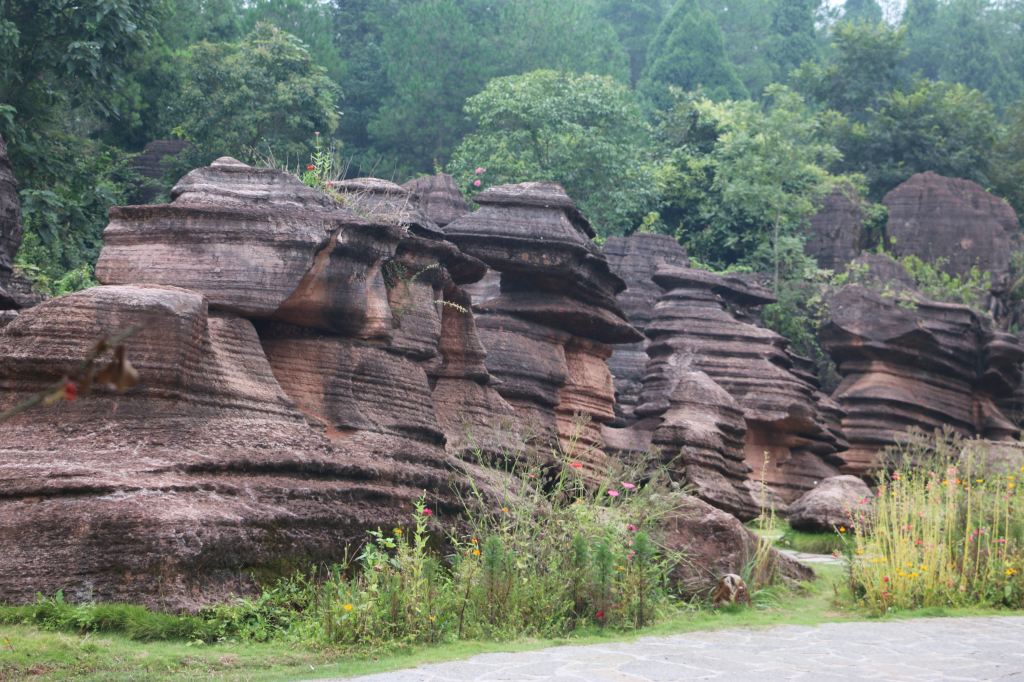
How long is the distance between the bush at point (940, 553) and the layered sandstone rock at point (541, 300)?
4.93m

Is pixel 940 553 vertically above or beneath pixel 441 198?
beneath

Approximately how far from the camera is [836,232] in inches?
1387

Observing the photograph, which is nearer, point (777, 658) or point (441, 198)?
point (777, 658)

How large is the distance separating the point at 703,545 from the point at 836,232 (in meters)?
26.1

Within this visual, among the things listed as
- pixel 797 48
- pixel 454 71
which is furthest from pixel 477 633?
pixel 797 48

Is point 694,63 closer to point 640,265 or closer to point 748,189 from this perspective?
point 748,189

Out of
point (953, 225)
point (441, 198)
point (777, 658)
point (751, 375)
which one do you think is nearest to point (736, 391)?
point (751, 375)

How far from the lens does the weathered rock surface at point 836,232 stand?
3494 centimetres

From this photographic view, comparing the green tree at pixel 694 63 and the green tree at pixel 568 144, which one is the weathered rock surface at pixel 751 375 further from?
the green tree at pixel 694 63

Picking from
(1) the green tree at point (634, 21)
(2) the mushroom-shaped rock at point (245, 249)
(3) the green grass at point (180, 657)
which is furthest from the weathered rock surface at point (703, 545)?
(1) the green tree at point (634, 21)

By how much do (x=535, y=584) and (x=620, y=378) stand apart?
1626cm

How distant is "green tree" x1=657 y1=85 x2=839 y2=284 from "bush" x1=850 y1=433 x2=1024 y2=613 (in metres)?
21.9

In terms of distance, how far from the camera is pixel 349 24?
48719 millimetres

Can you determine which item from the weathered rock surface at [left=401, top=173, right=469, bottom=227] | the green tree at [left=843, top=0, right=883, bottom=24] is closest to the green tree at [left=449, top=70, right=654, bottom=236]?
the weathered rock surface at [left=401, top=173, right=469, bottom=227]
